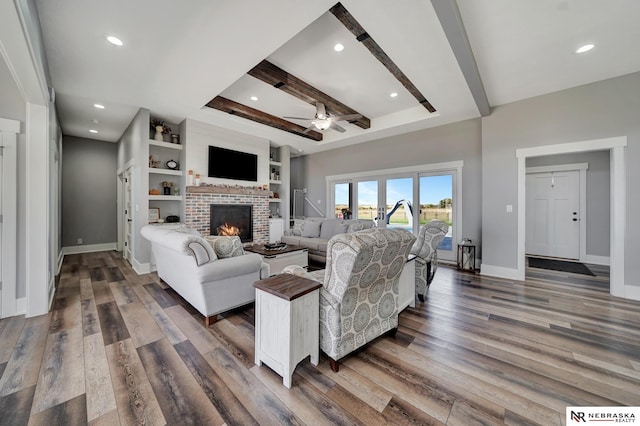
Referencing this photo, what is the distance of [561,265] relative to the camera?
15.6ft

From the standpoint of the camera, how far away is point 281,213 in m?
6.80

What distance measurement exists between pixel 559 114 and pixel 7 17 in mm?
5878

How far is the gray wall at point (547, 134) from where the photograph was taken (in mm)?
3150

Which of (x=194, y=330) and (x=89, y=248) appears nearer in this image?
(x=194, y=330)

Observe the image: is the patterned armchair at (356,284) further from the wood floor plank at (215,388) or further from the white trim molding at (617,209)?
the white trim molding at (617,209)

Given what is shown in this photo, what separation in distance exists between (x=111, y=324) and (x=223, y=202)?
3.10 meters

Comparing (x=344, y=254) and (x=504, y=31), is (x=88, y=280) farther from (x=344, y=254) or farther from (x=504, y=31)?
(x=504, y=31)

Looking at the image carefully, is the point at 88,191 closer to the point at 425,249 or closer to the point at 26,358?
the point at 26,358

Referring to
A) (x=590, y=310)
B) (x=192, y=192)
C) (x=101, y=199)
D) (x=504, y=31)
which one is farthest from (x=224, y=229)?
(x=590, y=310)

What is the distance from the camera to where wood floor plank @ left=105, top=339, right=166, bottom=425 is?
4.39 ft

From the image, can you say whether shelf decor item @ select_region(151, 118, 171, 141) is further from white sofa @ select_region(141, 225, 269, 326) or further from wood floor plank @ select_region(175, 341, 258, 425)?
wood floor plank @ select_region(175, 341, 258, 425)

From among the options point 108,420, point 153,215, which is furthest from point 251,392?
point 153,215

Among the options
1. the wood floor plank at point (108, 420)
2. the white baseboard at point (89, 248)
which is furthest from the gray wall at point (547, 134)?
the white baseboard at point (89, 248)

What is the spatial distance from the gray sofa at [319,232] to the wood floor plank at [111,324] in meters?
2.79
